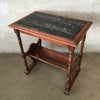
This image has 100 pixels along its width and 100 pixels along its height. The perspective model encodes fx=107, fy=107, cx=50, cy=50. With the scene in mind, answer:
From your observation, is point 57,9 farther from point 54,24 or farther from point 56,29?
point 56,29

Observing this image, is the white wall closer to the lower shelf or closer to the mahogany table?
the mahogany table

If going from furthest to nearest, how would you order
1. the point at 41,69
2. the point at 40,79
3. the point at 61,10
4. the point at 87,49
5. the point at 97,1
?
the point at 87,49 → the point at 41,69 → the point at 40,79 → the point at 61,10 → the point at 97,1

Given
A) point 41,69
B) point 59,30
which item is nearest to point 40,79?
point 41,69

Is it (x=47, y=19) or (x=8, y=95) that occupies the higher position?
(x=47, y=19)

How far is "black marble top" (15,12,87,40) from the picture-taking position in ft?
4.05

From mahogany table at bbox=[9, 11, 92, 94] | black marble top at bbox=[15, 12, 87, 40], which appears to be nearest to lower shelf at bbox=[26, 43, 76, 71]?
mahogany table at bbox=[9, 11, 92, 94]

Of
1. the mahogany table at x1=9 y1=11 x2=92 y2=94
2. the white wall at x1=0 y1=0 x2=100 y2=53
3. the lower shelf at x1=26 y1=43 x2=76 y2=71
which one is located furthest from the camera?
the lower shelf at x1=26 y1=43 x2=76 y2=71

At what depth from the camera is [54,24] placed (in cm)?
140

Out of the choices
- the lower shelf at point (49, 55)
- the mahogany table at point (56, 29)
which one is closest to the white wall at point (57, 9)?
the mahogany table at point (56, 29)

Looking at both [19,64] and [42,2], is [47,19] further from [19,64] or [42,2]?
[19,64]

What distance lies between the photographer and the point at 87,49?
230 cm

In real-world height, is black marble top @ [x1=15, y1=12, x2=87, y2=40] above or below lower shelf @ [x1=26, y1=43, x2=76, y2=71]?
above

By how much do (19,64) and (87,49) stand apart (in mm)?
1478

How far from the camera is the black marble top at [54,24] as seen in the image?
4.05ft
